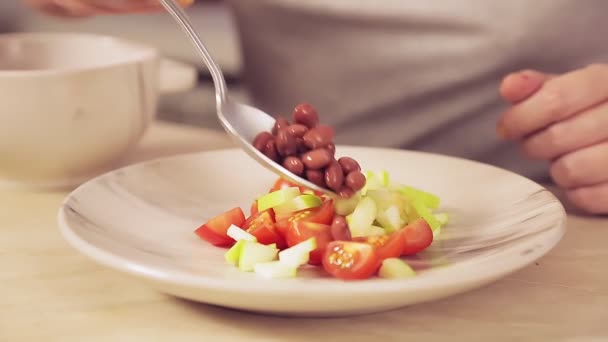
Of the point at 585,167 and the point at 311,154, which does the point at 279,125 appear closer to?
the point at 311,154

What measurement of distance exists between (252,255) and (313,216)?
0.09 m

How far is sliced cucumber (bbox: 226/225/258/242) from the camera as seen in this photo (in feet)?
2.53

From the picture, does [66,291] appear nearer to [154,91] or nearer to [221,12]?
[154,91]

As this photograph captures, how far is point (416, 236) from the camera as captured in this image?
76 cm

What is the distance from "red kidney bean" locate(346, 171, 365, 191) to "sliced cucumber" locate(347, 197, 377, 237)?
0.06 ft

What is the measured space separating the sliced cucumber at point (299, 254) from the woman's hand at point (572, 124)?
0.43 m

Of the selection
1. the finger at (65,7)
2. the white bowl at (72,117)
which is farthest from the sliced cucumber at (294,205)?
the finger at (65,7)

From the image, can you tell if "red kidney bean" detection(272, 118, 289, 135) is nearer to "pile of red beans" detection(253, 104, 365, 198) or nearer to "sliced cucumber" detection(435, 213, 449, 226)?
"pile of red beans" detection(253, 104, 365, 198)

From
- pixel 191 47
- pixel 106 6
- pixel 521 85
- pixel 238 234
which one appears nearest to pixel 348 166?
pixel 238 234

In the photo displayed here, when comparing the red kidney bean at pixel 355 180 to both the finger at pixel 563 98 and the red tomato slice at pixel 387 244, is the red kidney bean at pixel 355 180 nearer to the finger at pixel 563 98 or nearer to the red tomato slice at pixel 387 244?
the red tomato slice at pixel 387 244

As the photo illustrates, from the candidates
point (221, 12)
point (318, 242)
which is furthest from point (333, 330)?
point (221, 12)

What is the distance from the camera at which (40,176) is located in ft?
3.49

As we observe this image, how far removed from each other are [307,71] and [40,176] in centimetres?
56

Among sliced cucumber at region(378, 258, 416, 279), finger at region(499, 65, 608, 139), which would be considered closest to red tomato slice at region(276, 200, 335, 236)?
sliced cucumber at region(378, 258, 416, 279)
